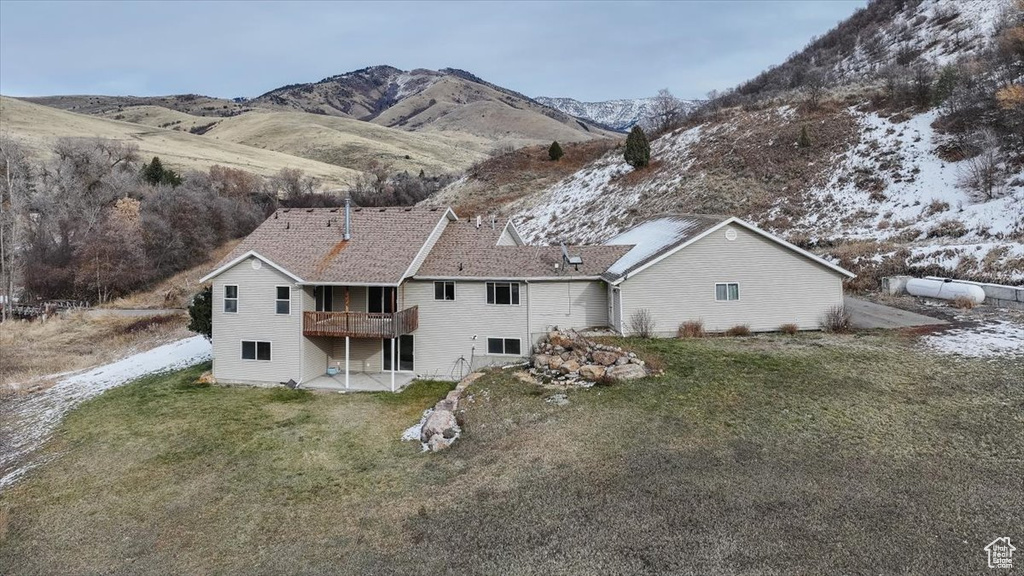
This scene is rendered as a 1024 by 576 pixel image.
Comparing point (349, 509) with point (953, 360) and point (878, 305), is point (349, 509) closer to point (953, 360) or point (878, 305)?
point (953, 360)

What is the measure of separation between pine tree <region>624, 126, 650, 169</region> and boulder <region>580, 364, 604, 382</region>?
37626mm

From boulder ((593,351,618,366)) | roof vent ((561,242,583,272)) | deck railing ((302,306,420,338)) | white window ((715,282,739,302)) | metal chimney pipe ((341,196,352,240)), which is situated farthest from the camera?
metal chimney pipe ((341,196,352,240))

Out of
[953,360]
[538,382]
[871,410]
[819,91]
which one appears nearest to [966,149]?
[819,91]

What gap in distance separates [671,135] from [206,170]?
67.4 metres

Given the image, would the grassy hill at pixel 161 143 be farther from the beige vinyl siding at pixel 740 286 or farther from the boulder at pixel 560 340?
the boulder at pixel 560 340

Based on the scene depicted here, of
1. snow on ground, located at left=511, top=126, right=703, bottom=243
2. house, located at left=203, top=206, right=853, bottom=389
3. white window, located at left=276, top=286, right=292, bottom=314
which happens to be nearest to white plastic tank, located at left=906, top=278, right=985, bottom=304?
house, located at left=203, top=206, right=853, bottom=389

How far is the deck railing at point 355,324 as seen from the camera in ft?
63.7

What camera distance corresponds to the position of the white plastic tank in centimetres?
2105

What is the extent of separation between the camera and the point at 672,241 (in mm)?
20578

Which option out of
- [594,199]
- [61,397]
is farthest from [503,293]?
[594,199]

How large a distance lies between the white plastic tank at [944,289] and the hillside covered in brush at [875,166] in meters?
2.02

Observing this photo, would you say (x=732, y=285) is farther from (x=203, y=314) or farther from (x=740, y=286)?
(x=203, y=314)

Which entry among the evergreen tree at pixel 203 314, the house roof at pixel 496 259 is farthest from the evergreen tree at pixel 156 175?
the house roof at pixel 496 259

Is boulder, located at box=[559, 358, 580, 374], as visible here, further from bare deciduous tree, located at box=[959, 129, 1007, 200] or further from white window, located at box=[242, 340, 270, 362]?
bare deciduous tree, located at box=[959, 129, 1007, 200]
